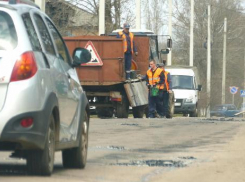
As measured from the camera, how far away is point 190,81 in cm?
3775

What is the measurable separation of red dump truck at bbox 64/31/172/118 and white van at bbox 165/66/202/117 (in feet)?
32.9

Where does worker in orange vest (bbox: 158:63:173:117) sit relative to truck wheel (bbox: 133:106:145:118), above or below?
above

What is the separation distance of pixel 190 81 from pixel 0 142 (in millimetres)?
30164

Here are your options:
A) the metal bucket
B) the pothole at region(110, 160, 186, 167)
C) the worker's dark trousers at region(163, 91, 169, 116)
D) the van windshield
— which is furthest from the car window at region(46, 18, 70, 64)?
the van windshield

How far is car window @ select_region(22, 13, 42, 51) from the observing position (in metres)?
8.09

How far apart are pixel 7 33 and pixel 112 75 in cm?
1656

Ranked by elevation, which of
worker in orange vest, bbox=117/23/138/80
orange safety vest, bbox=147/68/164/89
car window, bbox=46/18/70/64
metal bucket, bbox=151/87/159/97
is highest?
car window, bbox=46/18/70/64

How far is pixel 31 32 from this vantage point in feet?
26.9

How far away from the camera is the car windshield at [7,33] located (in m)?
7.91

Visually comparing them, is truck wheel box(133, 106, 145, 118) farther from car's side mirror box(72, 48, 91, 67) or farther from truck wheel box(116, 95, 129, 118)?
car's side mirror box(72, 48, 91, 67)

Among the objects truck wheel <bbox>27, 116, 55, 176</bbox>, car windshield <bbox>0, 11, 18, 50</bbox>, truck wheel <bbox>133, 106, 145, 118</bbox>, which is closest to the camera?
car windshield <bbox>0, 11, 18, 50</bbox>

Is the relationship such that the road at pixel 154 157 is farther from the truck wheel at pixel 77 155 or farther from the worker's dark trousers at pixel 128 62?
the worker's dark trousers at pixel 128 62

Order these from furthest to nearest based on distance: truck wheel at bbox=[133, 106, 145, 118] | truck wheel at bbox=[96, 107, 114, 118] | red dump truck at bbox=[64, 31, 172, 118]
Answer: truck wheel at bbox=[133, 106, 145, 118]
truck wheel at bbox=[96, 107, 114, 118]
red dump truck at bbox=[64, 31, 172, 118]

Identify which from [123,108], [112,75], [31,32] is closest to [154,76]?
[123,108]
